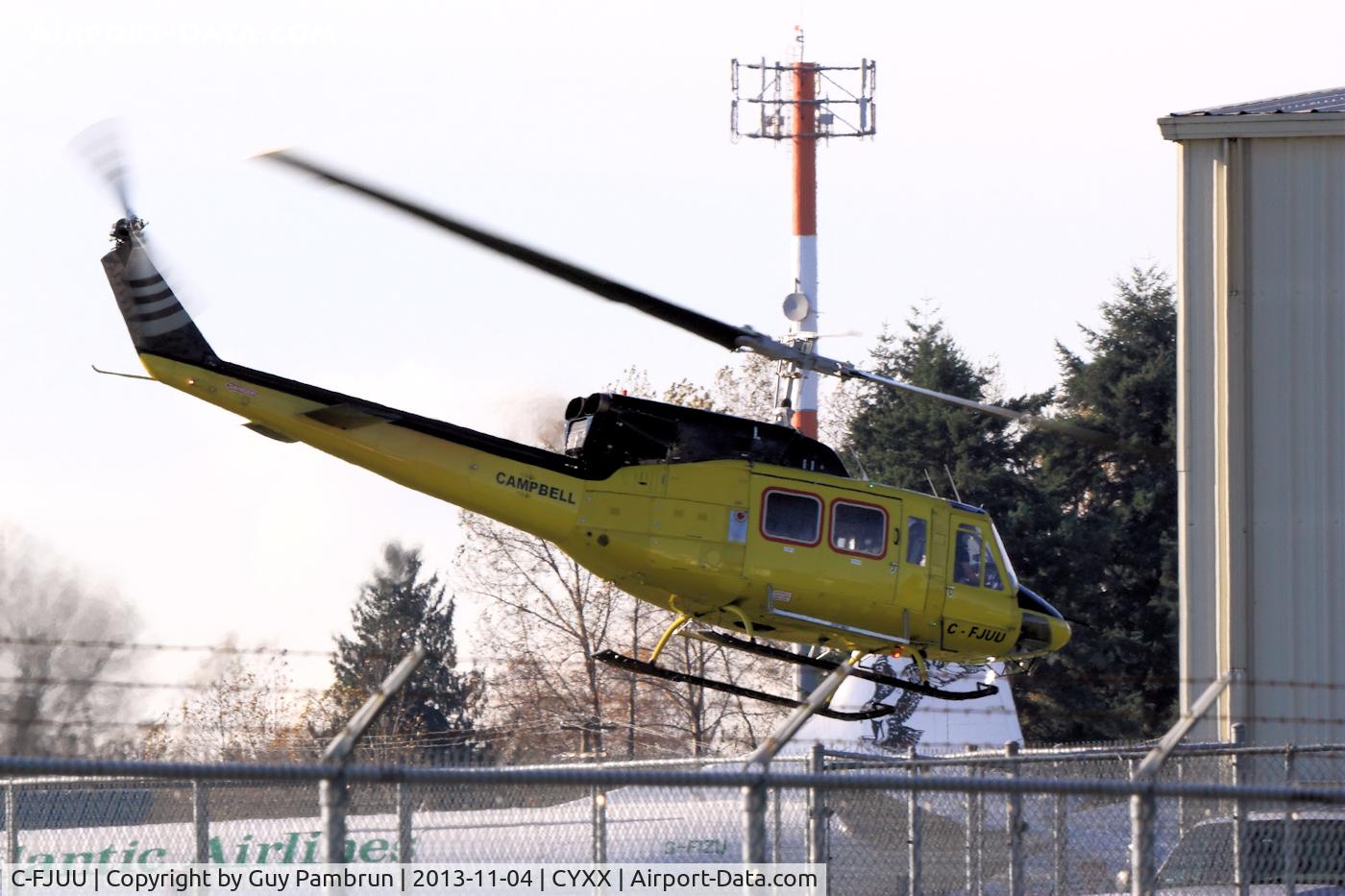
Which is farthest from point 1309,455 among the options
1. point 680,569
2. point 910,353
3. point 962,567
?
point 910,353

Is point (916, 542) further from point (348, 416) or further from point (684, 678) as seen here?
point (348, 416)

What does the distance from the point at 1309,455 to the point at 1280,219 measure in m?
3.18

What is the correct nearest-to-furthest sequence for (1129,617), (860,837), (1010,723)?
(860,837), (1010,723), (1129,617)

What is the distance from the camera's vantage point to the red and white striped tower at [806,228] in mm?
38375

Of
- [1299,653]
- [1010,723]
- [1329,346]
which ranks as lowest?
[1010,723]

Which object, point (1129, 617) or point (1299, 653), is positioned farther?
point (1129, 617)

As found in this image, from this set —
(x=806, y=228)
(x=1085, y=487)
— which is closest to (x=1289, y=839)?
(x=806, y=228)

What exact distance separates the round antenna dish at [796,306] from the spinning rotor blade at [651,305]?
5.64 metres

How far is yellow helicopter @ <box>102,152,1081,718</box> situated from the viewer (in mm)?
16109

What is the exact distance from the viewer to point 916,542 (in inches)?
683

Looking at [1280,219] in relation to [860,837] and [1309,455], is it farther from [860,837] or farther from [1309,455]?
[860,837]

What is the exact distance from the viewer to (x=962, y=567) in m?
17.7

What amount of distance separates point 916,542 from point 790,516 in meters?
1.42

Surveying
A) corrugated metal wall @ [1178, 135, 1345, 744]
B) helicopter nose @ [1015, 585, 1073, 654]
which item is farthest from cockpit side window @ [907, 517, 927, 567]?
corrugated metal wall @ [1178, 135, 1345, 744]
